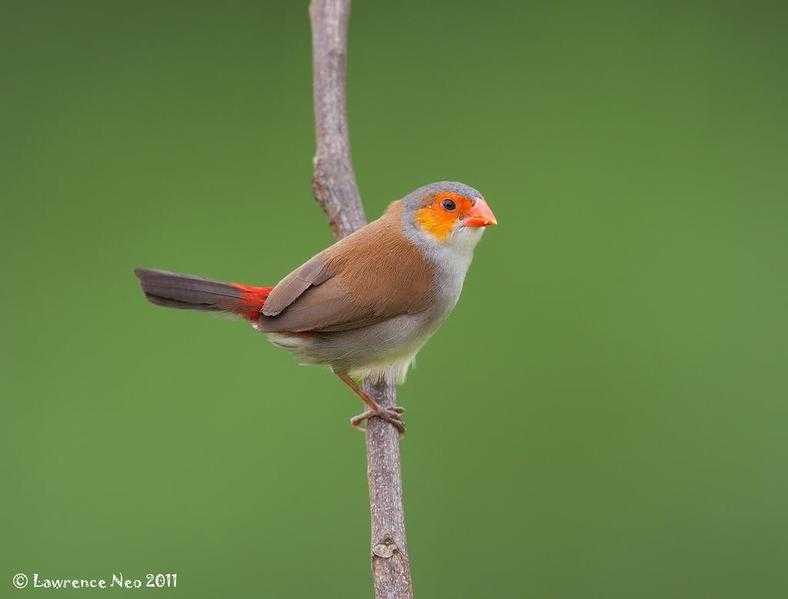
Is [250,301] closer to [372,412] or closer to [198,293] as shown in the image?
[198,293]

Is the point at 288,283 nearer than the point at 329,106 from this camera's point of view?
Yes

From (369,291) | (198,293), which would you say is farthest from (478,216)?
(198,293)

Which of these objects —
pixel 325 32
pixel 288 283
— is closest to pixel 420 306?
pixel 288 283

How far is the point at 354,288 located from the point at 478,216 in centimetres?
31

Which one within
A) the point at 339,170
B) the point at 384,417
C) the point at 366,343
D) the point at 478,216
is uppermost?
the point at 339,170

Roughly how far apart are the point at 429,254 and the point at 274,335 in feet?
1.21

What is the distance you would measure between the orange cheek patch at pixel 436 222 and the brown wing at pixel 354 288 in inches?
2.2

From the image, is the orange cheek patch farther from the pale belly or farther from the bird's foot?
the bird's foot

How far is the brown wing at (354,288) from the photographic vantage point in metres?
2.17

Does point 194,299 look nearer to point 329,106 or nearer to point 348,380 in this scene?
point 348,380

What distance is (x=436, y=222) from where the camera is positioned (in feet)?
7.48

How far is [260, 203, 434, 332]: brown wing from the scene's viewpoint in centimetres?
217

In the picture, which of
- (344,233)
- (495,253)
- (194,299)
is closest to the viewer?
(194,299)

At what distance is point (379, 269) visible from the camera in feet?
7.27
